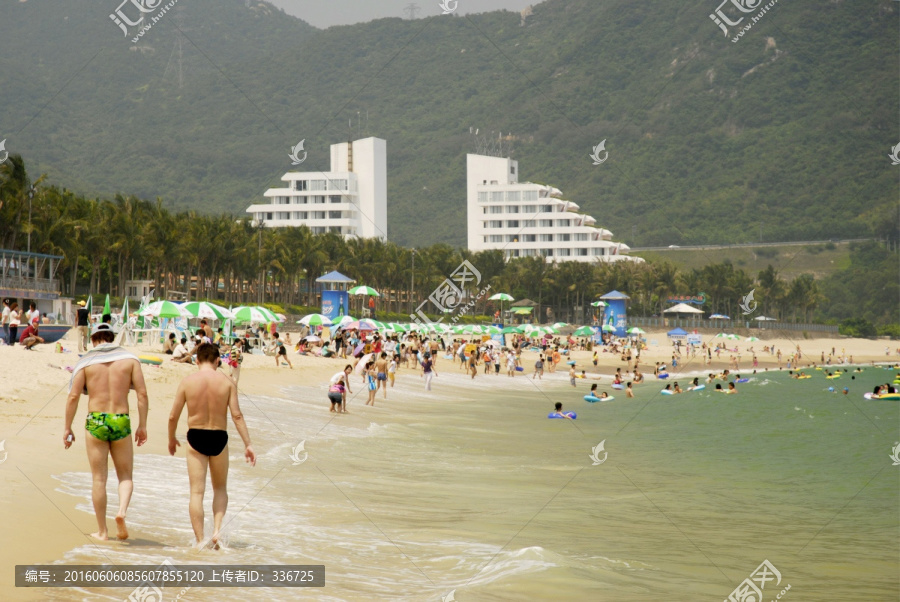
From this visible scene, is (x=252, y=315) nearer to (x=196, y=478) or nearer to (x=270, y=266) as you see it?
(x=196, y=478)

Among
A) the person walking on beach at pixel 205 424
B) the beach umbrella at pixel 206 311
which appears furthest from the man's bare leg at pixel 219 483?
the beach umbrella at pixel 206 311

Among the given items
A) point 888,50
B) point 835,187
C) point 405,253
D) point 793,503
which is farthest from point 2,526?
point 888,50

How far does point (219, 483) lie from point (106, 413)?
40.2 inches

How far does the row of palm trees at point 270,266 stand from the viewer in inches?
2286

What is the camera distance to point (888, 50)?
7731 inches

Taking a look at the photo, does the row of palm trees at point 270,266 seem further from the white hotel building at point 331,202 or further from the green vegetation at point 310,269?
the white hotel building at point 331,202

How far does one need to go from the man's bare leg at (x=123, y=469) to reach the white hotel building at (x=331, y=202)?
390ft

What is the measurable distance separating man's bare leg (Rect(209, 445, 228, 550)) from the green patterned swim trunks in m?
0.75

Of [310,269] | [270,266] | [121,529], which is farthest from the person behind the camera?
[310,269]

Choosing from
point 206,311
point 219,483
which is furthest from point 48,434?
point 206,311

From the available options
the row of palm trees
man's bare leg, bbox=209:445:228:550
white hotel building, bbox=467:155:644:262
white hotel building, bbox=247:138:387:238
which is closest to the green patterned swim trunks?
man's bare leg, bbox=209:445:228:550

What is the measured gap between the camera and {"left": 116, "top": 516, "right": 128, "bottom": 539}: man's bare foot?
22.4ft

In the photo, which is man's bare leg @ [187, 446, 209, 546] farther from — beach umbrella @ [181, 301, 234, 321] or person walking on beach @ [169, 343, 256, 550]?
beach umbrella @ [181, 301, 234, 321]

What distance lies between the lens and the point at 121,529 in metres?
6.94
